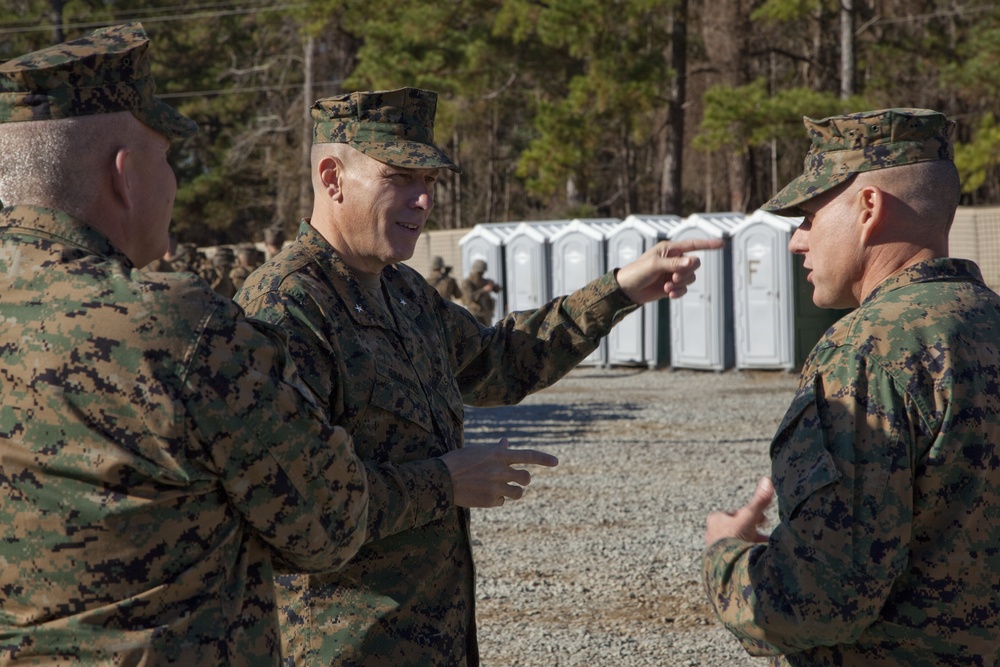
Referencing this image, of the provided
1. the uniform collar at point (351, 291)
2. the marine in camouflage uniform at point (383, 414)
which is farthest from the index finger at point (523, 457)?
the uniform collar at point (351, 291)

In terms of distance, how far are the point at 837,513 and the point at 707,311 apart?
15.2 m

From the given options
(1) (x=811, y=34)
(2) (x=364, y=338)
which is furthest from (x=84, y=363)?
(1) (x=811, y=34)

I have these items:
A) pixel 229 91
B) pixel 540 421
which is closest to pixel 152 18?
pixel 229 91

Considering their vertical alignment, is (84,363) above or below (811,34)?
below

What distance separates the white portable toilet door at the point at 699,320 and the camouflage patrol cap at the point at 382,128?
45.2 feet

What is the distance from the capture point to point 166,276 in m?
1.90

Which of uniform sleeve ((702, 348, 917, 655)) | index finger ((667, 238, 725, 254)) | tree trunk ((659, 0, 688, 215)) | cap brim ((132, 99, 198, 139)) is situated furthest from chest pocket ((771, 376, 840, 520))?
tree trunk ((659, 0, 688, 215))

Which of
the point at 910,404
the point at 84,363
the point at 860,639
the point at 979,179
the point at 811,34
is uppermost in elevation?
the point at 811,34

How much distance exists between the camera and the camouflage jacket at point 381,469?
8.59 feet

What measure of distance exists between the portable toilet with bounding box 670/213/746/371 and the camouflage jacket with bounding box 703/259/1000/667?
14.4m

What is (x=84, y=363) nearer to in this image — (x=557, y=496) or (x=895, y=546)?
(x=895, y=546)

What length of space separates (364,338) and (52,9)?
35709 millimetres

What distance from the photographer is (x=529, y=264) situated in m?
18.9

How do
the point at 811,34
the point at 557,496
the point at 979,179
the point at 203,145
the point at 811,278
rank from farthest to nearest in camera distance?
the point at 203,145, the point at 811,34, the point at 979,179, the point at 557,496, the point at 811,278
